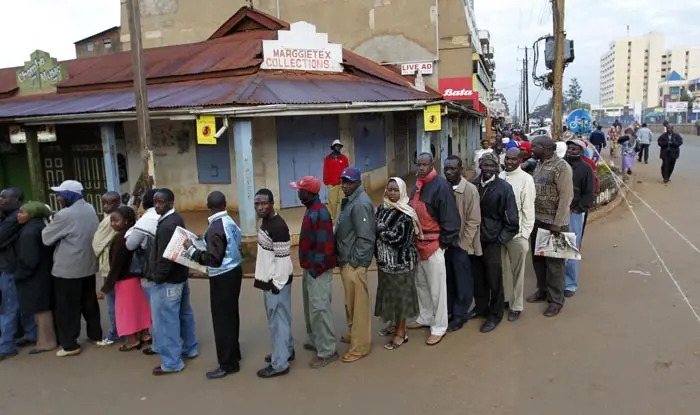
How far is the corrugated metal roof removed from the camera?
8.39 m

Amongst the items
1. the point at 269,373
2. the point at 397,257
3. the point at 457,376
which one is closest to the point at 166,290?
the point at 269,373

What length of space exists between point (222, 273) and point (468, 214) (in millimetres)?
2373

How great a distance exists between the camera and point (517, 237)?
5324 mm

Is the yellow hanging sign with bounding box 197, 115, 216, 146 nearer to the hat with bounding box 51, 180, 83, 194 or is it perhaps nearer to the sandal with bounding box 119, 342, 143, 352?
the hat with bounding box 51, 180, 83, 194

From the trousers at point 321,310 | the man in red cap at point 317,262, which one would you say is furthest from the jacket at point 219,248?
the trousers at point 321,310

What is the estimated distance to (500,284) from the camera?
5.24 metres

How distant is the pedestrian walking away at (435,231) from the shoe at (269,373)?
140 cm

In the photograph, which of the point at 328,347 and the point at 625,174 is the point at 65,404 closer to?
the point at 328,347

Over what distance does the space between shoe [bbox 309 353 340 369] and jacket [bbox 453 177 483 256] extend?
5.24 ft

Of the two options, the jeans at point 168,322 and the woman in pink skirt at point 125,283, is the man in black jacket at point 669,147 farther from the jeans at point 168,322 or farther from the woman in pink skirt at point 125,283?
the woman in pink skirt at point 125,283

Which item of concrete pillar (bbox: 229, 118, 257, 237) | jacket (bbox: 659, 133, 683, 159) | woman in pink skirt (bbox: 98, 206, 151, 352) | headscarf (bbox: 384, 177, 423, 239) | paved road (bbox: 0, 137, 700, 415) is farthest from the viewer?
jacket (bbox: 659, 133, 683, 159)

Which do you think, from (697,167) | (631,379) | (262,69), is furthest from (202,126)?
(697,167)

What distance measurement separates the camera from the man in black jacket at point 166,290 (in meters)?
4.38

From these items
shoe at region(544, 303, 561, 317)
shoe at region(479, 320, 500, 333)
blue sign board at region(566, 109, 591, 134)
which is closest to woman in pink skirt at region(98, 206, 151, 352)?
shoe at region(479, 320, 500, 333)
